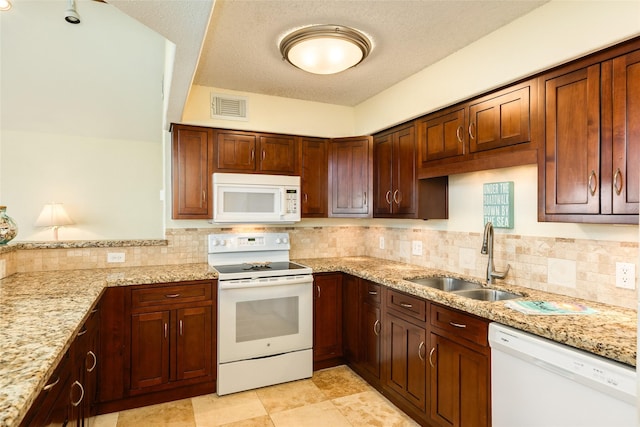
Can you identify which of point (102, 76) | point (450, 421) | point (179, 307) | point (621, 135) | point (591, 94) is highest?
point (102, 76)

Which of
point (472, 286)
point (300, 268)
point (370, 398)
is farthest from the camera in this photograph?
point (300, 268)

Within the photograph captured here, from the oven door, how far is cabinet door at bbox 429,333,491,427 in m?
1.16

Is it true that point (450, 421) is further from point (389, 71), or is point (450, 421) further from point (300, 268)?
point (389, 71)

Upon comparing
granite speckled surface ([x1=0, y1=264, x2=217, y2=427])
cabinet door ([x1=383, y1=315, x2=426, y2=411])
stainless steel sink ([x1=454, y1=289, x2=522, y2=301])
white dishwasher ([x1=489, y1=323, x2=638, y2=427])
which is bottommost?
cabinet door ([x1=383, y1=315, x2=426, y2=411])

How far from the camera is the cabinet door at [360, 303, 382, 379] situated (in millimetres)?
2746

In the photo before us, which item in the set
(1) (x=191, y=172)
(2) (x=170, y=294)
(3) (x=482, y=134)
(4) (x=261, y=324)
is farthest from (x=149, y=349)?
(3) (x=482, y=134)

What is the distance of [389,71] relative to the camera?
111 inches

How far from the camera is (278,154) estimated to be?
335 centimetres

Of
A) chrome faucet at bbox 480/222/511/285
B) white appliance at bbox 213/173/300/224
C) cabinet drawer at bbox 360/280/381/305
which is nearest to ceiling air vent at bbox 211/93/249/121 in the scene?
white appliance at bbox 213/173/300/224

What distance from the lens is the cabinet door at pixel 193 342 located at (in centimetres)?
267

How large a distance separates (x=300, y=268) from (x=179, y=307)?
38.7 inches

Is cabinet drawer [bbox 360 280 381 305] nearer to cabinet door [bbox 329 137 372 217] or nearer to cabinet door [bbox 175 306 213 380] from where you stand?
cabinet door [bbox 329 137 372 217]

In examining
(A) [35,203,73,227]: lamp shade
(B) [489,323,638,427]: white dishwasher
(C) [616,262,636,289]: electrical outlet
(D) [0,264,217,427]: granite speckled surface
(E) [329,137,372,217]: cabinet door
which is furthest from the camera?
(A) [35,203,73,227]: lamp shade

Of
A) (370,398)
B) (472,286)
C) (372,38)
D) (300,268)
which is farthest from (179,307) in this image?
(372,38)
